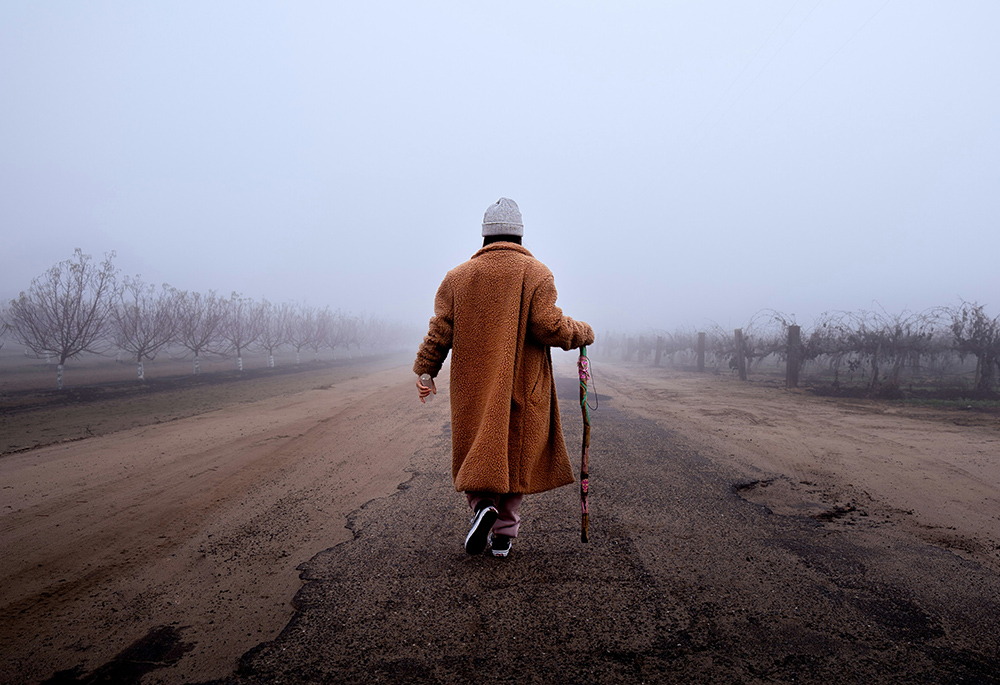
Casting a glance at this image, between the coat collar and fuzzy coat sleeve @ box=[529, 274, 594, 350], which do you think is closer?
fuzzy coat sleeve @ box=[529, 274, 594, 350]

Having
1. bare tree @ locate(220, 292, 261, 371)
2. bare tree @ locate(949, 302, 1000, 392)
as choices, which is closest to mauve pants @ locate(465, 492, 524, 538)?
bare tree @ locate(949, 302, 1000, 392)

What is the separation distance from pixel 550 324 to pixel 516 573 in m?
1.31

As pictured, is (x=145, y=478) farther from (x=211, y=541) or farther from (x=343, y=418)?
(x=343, y=418)

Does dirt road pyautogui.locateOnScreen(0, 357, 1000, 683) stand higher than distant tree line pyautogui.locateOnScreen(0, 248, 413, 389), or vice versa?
distant tree line pyautogui.locateOnScreen(0, 248, 413, 389)

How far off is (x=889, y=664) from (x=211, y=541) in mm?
3503

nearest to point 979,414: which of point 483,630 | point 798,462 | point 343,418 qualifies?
point 798,462

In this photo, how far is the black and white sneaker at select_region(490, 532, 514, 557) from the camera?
2539mm

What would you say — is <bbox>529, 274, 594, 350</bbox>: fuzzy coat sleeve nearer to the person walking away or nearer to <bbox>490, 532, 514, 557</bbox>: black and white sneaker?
the person walking away

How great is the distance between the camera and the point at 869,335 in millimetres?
11680

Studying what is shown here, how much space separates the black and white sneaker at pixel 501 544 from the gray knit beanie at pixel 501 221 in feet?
5.65

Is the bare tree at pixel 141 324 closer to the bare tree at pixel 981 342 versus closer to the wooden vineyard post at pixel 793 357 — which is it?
the wooden vineyard post at pixel 793 357

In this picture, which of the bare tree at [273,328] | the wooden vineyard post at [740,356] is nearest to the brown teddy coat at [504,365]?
the wooden vineyard post at [740,356]

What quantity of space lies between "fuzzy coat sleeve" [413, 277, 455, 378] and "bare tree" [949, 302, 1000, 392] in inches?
483

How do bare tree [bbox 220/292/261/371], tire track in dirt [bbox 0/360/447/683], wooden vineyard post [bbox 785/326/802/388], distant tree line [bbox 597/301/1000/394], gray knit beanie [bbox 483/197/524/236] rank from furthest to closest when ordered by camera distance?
bare tree [bbox 220/292/261/371] < wooden vineyard post [bbox 785/326/802/388] < distant tree line [bbox 597/301/1000/394] < gray knit beanie [bbox 483/197/524/236] < tire track in dirt [bbox 0/360/447/683]
